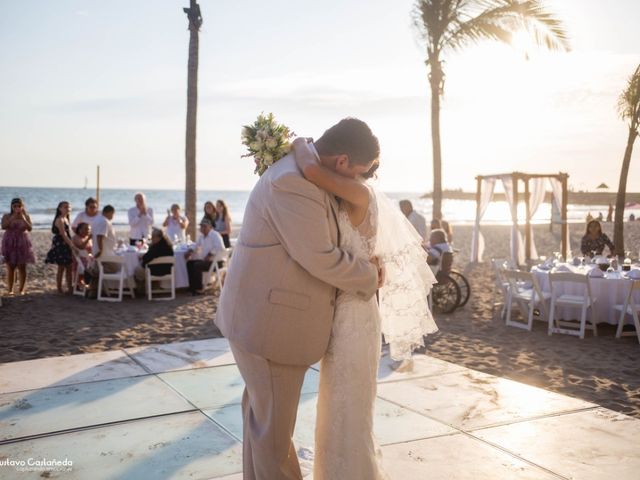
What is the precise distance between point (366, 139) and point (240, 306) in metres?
0.81

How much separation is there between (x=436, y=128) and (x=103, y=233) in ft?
26.0

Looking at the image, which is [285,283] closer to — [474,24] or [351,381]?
[351,381]

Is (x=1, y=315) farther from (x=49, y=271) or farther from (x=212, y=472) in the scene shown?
(x=212, y=472)

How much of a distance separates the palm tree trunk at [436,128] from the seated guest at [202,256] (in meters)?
5.54

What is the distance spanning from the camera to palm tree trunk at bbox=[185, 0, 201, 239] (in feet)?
46.1

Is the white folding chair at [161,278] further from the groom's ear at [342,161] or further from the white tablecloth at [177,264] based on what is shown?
the groom's ear at [342,161]

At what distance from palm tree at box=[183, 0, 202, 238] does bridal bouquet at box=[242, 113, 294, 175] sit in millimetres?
11448

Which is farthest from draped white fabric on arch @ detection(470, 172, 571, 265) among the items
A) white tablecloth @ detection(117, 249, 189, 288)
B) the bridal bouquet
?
the bridal bouquet

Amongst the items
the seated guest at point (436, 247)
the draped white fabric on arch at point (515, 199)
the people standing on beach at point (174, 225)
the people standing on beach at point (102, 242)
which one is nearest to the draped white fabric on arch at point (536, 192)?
the draped white fabric on arch at point (515, 199)

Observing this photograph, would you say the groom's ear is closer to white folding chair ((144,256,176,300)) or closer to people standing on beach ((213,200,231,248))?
white folding chair ((144,256,176,300))

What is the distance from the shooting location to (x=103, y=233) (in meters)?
10.8

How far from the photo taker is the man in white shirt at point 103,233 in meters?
10.7

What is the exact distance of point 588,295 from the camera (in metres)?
8.44

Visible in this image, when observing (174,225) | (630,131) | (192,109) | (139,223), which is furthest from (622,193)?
(139,223)
